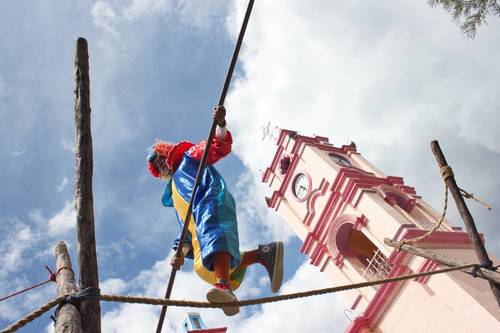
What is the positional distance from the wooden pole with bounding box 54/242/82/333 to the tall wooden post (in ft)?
0.16

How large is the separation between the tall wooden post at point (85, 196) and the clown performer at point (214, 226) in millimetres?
1068

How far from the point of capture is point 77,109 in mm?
2568

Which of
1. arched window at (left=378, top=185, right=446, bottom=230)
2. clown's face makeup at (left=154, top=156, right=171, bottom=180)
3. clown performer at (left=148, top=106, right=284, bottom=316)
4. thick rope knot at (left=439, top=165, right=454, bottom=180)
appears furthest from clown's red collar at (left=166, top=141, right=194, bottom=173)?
arched window at (left=378, top=185, right=446, bottom=230)

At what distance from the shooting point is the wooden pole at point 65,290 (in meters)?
1.88

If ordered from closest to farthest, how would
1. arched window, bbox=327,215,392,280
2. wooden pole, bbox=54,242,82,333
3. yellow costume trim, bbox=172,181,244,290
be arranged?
wooden pole, bbox=54,242,82,333 → yellow costume trim, bbox=172,181,244,290 → arched window, bbox=327,215,392,280

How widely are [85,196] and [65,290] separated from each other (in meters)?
0.61

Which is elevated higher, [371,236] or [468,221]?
[371,236]

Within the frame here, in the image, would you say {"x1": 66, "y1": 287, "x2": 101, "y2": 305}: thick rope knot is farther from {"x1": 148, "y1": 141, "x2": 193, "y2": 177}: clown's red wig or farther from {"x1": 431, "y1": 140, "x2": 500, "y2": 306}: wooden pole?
{"x1": 431, "y1": 140, "x2": 500, "y2": 306}: wooden pole

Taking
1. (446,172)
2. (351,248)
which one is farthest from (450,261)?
(351,248)

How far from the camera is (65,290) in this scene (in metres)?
2.47

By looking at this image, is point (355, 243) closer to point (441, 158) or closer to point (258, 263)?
point (441, 158)

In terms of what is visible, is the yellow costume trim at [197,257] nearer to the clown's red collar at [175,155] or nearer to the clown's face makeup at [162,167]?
the clown's red collar at [175,155]

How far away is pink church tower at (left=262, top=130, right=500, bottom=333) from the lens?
30.1 feet

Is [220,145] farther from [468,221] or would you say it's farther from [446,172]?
[468,221]
